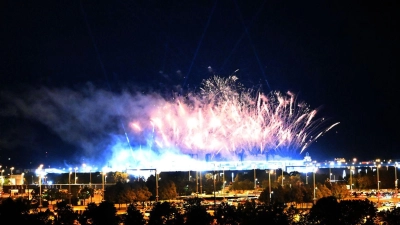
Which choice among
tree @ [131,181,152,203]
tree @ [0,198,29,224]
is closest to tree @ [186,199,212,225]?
tree @ [0,198,29,224]

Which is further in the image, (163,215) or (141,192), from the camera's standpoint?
(141,192)

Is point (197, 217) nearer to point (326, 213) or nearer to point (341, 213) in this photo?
point (326, 213)

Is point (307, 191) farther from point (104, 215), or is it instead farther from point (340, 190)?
point (104, 215)

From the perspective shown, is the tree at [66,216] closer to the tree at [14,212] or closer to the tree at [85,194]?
the tree at [14,212]

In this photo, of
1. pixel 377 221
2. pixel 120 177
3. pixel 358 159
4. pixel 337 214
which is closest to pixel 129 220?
pixel 337 214

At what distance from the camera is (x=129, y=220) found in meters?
19.1

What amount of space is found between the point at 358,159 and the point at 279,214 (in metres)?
80.8

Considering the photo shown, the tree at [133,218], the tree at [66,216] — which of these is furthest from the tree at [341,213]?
the tree at [66,216]

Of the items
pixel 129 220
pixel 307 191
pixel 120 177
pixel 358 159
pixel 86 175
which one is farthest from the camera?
pixel 358 159

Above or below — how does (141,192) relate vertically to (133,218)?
below

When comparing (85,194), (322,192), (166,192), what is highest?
(322,192)

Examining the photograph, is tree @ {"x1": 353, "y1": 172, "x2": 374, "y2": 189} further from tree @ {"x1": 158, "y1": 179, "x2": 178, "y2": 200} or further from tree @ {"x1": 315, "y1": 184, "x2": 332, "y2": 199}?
tree @ {"x1": 158, "y1": 179, "x2": 178, "y2": 200}

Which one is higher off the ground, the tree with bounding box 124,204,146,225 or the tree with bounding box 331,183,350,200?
the tree with bounding box 124,204,146,225

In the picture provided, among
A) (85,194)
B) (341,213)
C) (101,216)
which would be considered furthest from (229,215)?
(85,194)
